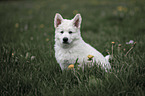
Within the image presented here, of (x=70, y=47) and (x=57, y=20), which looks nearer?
(x=70, y=47)

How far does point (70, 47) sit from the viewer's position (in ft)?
8.62

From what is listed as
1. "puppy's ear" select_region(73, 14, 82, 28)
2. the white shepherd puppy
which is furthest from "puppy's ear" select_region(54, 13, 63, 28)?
"puppy's ear" select_region(73, 14, 82, 28)

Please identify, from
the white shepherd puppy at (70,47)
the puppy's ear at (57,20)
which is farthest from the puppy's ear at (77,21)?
the puppy's ear at (57,20)

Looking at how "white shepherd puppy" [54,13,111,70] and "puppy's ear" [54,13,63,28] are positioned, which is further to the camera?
"puppy's ear" [54,13,63,28]

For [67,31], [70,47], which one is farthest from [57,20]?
[70,47]

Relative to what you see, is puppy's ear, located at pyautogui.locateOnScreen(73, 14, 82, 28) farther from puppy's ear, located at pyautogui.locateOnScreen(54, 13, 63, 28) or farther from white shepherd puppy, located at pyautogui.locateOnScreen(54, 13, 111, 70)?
puppy's ear, located at pyautogui.locateOnScreen(54, 13, 63, 28)

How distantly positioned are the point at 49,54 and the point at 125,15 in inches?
196

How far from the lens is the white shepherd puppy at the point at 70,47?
2480 mm

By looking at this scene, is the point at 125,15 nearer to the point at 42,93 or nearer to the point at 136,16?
the point at 136,16

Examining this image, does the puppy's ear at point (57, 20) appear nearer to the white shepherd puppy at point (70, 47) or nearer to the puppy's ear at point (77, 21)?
the white shepherd puppy at point (70, 47)

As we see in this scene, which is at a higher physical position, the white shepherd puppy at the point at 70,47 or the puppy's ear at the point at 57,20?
the puppy's ear at the point at 57,20

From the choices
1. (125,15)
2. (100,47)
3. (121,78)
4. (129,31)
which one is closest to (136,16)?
(125,15)

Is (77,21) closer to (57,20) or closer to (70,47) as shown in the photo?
(57,20)

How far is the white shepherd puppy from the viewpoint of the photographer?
2480mm
